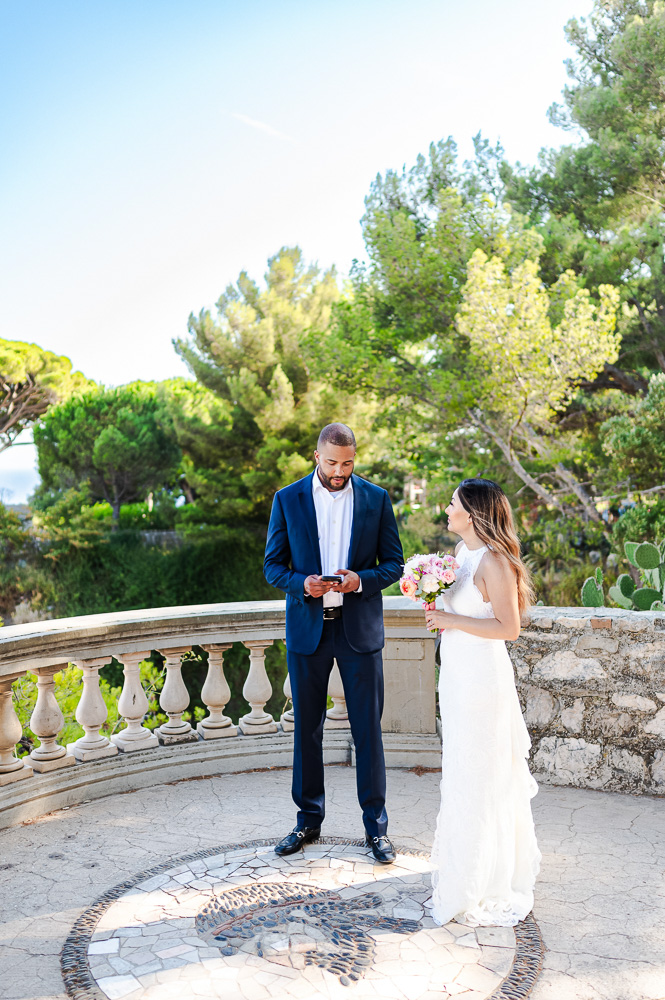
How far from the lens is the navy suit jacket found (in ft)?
11.1

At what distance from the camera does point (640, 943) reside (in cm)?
277

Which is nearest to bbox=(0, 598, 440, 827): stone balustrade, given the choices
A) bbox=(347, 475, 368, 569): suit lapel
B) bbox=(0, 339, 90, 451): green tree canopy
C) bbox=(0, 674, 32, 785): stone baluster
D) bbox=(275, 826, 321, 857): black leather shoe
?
bbox=(0, 674, 32, 785): stone baluster

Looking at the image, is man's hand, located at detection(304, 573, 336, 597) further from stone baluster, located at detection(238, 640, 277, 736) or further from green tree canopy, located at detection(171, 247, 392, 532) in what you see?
green tree canopy, located at detection(171, 247, 392, 532)

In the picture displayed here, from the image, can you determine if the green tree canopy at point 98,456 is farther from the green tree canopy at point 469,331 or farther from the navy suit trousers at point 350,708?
the navy suit trousers at point 350,708

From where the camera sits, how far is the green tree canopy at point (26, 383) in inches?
1157

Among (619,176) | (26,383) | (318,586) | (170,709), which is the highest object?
(619,176)

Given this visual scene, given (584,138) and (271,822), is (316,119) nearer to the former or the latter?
(584,138)

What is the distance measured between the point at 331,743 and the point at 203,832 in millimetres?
1199

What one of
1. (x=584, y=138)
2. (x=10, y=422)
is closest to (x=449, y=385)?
(x=584, y=138)

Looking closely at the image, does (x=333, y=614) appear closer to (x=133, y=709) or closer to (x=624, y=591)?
(x=133, y=709)

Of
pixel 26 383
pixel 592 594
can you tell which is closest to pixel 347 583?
pixel 592 594

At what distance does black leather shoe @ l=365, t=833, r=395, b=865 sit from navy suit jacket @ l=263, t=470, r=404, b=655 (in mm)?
849

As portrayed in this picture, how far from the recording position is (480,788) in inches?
114

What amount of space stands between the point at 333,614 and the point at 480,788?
37.1 inches
